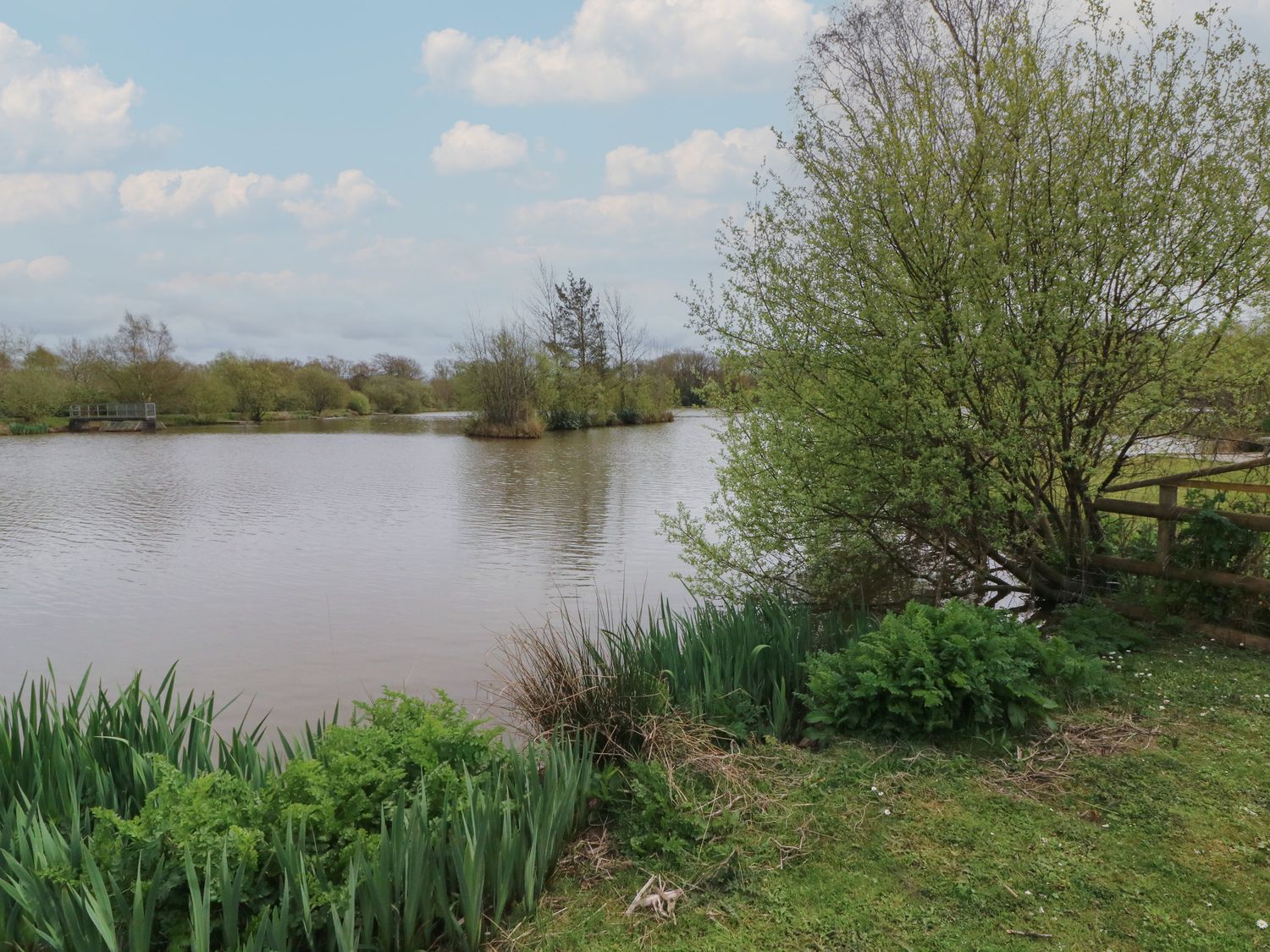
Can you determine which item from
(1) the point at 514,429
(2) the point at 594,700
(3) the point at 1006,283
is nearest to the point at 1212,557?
(3) the point at 1006,283

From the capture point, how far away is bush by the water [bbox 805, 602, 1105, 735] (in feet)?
13.5

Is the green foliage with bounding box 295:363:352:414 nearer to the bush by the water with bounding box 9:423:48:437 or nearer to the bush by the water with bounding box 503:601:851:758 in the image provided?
the bush by the water with bounding box 9:423:48:437

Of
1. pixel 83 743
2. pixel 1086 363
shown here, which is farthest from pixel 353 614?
pixel 1086 363

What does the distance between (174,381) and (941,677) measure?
204 feet

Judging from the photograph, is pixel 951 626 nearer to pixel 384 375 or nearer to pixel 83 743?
pixel 83 743

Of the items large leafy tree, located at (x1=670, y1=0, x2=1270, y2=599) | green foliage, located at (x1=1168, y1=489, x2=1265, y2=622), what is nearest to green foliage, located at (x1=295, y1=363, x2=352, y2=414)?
large leafy tree, located at (x1=670, y1=0, x2=1270, y2=599)

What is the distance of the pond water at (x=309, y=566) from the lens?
727 centimetres

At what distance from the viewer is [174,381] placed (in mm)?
55812

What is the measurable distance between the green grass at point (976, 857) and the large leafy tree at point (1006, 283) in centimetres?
225

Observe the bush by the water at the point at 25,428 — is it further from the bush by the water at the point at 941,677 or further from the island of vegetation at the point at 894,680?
the bush by the water at the point at 941,677

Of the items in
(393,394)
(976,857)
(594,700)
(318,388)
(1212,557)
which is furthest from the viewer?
(393,394)

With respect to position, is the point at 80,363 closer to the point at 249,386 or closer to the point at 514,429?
the point at 249,386

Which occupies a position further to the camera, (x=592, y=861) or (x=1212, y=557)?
(x=1212, y=557)

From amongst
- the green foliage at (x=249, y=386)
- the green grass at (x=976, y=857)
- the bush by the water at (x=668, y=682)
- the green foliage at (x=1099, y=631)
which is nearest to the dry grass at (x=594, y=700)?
the bush by the water at (x=668, y=682)
